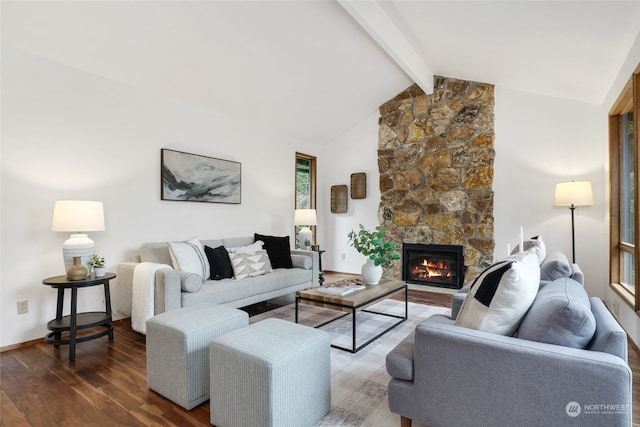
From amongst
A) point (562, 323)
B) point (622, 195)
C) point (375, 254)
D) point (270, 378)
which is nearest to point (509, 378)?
point (562, 323)

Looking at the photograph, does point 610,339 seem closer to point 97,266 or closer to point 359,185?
point 97,266

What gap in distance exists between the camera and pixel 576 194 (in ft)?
12.6

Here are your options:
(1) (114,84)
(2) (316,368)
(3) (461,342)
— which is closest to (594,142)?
(3) (461,342)

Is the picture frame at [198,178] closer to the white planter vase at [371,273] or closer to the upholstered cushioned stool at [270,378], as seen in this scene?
the white planter vase at [371,273]

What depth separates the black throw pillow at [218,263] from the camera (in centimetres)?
356

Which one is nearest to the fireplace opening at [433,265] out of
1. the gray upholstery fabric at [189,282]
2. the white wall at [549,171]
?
the white wall at [549,171]

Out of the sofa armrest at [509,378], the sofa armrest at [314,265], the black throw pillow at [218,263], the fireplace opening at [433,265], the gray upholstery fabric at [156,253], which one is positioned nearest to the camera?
the sofa armrest at [509,378]

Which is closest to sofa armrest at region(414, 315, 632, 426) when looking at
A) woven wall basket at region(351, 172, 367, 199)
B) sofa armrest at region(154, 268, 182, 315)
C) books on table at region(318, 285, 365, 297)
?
books on table at region(318, 285, 365, 297)

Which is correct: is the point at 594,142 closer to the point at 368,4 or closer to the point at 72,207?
the point at 368,4

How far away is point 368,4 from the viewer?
10.4ft

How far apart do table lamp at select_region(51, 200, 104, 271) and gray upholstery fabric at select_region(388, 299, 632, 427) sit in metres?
2.64

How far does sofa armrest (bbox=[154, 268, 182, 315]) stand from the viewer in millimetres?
2837

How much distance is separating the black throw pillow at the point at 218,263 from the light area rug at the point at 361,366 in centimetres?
55

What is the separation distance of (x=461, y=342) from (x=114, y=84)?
3821mm
